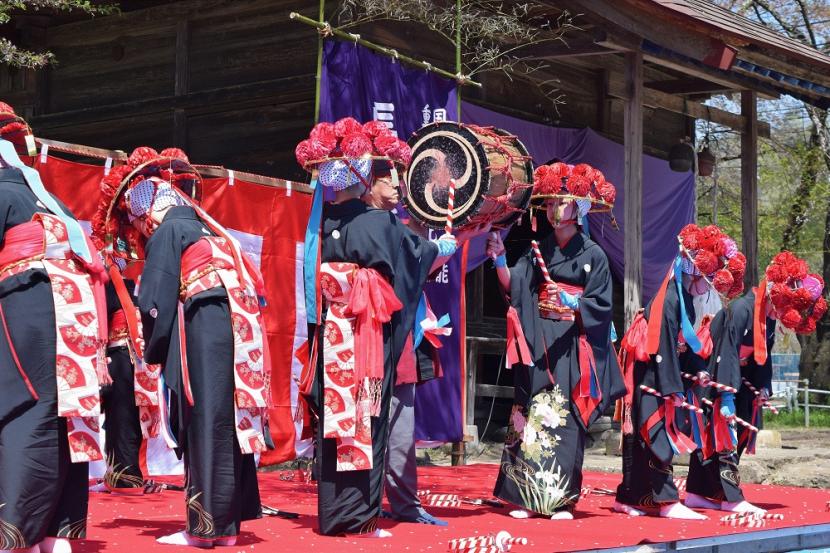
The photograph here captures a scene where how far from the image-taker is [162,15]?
36.7 feet

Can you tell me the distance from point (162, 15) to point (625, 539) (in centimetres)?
712

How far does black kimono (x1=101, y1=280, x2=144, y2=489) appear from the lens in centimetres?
710

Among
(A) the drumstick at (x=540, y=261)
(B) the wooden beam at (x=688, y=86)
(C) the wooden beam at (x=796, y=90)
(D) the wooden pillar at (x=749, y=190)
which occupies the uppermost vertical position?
(B) the wooden beam at (x=688, y=86)

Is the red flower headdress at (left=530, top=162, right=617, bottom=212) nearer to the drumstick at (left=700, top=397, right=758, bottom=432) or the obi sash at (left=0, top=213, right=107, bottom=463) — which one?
the drumstick at (left=700, top=397, right=758, bottom=432)

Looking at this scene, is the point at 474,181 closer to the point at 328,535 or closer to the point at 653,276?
the point at 328,535

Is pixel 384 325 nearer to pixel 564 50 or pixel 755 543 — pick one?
pixel 755 543

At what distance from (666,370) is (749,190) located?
6.38m

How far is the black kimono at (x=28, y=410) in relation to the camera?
4.71 meters

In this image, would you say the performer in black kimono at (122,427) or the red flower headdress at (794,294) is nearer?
the performer in black kimono at (122,427)

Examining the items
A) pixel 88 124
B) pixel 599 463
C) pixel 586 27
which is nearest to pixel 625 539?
pixel 599 463

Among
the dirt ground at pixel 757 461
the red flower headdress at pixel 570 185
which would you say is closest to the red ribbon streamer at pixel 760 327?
the red flower headdress at pixel 570 185

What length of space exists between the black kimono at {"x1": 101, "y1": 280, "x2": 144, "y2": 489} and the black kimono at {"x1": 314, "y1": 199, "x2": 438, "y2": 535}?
5.27 ft

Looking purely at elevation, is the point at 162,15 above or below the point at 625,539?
above

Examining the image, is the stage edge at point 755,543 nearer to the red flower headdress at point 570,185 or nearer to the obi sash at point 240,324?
the obi sash at point 240,324
